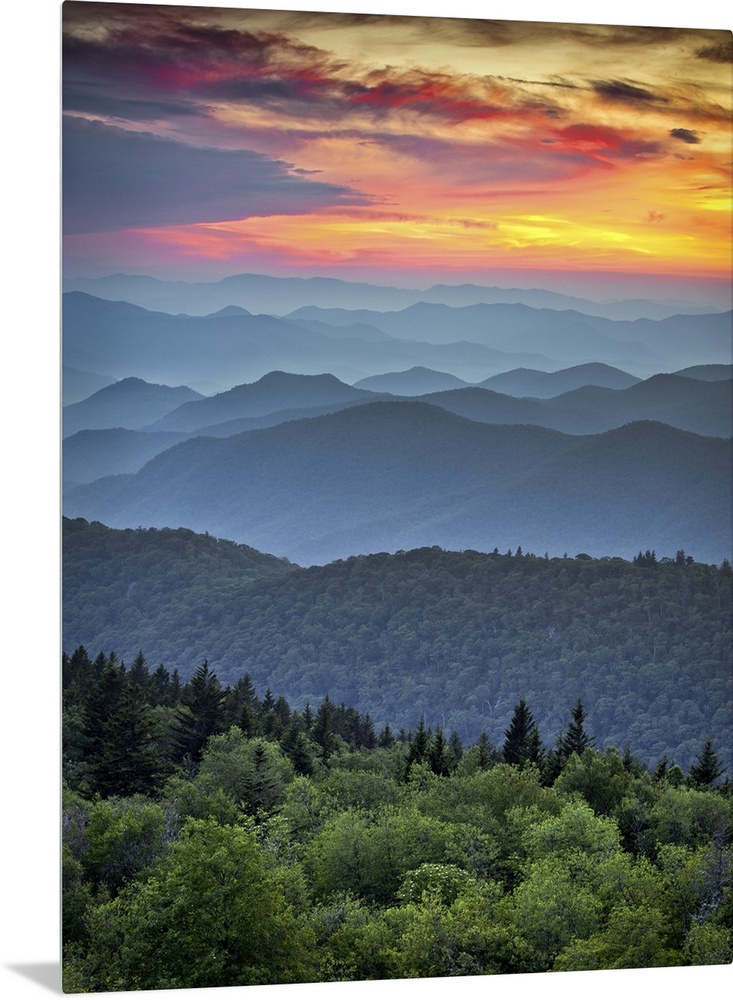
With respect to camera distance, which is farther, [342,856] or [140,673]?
[140,673]

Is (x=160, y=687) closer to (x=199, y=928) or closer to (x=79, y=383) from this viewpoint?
(x=79, y=383)

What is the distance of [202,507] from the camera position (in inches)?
567

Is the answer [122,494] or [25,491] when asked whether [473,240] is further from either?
[25,491]

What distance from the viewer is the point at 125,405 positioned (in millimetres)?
11898

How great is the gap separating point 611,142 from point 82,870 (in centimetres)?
725

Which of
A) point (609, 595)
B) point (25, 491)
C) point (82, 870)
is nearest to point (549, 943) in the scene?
point (82, 870)

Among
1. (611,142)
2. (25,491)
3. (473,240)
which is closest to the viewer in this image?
(25,491)

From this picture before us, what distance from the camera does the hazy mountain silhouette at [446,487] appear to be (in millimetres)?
14570

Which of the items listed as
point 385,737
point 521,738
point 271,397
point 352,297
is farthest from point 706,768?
point 352,297

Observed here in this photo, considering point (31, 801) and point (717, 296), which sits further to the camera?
point (717, 296)

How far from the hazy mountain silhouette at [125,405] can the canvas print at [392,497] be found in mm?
54

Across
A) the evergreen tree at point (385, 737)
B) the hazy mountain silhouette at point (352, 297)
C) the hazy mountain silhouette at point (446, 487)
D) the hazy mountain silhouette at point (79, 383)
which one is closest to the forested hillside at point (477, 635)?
the evergreen tree at point (385, 737)

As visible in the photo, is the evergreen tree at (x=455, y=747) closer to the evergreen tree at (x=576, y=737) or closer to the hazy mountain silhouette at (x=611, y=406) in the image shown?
the evergreen tree at (x=576, y=737)

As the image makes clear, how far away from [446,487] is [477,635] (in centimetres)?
179
